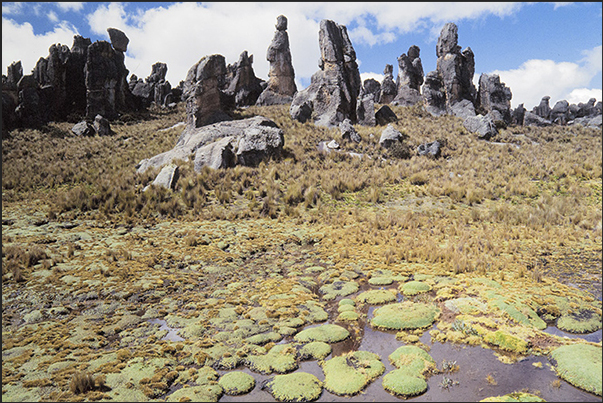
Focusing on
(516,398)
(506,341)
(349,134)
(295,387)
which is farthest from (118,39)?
(516,398)

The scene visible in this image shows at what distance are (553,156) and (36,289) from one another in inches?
1261

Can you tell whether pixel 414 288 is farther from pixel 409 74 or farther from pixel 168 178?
pixel 409 74

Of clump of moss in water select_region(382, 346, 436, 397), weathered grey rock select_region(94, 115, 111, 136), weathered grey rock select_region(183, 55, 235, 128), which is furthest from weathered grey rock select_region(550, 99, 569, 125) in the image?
clump of moss in water select_region(382, 346, 436, 397)

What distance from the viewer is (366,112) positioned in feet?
118

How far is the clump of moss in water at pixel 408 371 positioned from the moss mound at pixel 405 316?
32.7 inches

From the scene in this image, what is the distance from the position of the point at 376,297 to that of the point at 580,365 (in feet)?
12.5

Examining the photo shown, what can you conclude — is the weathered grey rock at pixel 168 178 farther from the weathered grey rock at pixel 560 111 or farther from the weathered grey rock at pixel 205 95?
the weathered grey rock at pixel 560 111

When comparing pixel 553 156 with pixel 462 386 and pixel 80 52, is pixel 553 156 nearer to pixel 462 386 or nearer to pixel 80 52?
pixel 462 386

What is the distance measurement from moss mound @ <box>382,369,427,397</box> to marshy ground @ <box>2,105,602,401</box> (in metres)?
0.03

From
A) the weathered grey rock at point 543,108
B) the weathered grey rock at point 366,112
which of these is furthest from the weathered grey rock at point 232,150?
the weathered grey rock at point 543,108

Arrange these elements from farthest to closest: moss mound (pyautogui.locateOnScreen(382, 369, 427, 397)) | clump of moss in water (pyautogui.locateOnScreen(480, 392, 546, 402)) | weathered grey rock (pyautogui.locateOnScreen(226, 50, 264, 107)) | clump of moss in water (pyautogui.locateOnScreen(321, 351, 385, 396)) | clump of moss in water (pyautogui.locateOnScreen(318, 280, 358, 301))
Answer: weathered grey rock (pyautogui.locateOnScreen(226, 50, 264, 107)), clump of moss in water (pyautogui.locateOnScreen(318, 280, 358, 301)), clump of moss in water (pyautogui.locateOnScreen(321, 351, 385, 396)), moss mound (pyautogui.locateOnScreen(382, 369, 427, 397)), clump of moss in water (pyautogui.locateOnScreen(480, 392, 546, 402))

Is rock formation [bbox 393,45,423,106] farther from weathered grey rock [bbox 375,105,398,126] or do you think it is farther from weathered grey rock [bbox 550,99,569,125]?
weathered grey rock [bbox 550,99,569,125]

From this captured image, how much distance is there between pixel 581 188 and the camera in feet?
55.7

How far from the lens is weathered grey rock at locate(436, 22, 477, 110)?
157ft
